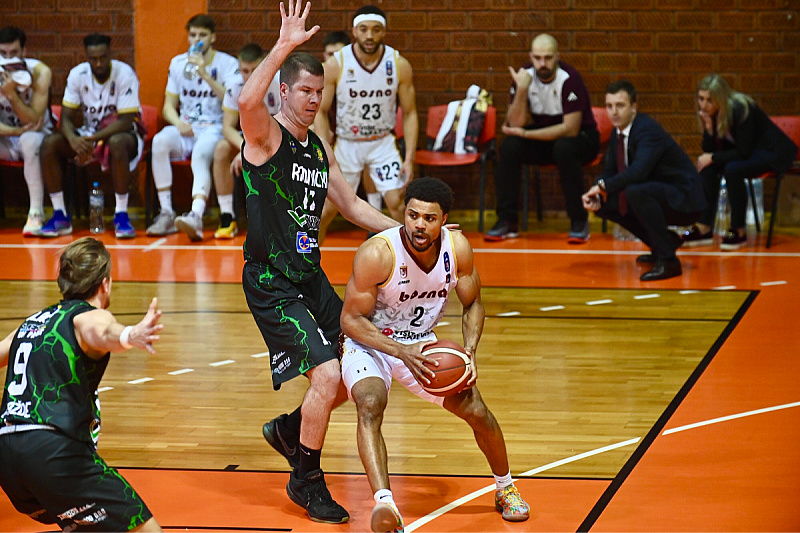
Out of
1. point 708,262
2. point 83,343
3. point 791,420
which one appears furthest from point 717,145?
point 83,343

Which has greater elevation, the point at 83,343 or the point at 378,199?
the point at 83,343

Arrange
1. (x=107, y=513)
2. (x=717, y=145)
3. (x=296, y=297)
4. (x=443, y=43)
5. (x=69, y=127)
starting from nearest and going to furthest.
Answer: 1. (x=107, y=513)
2. (x=296, y=297)
3. (x=717, y=145)
4. (x=69, y=127)
5. (x=443, y=43)

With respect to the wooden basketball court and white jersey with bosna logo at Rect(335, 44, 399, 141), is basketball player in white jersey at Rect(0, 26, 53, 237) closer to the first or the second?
the wooden basketball court

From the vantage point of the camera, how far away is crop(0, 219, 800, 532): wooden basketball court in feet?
14.2

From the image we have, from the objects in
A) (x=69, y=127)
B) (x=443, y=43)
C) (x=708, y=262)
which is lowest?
(x=708, y=262)

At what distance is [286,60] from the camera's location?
4.50 metres

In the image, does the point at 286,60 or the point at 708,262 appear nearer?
the point at 286,60

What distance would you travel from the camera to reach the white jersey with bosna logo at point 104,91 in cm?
1080

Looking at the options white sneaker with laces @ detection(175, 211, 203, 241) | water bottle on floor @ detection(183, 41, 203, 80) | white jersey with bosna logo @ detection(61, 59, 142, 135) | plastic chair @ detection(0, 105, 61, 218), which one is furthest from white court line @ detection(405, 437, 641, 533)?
plastic chair @ detection(0, 105, 61, 218)

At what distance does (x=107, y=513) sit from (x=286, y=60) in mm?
1957

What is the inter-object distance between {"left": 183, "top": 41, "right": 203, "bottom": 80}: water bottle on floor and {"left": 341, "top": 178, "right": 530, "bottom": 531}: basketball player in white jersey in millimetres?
6978

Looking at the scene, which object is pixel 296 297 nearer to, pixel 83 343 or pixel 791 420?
pixel 83 343

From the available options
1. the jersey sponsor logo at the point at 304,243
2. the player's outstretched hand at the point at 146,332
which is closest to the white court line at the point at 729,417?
the jersey sponsor logo at the point at 304,243

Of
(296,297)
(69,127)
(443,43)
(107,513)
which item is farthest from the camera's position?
(443,43)
